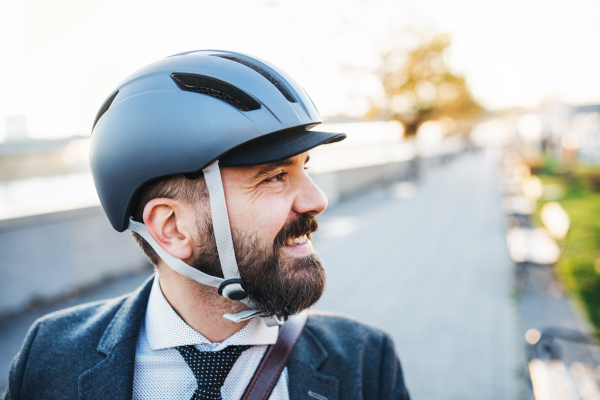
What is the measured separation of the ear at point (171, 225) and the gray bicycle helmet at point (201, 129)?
0.04 metres

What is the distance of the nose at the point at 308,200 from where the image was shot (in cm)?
161

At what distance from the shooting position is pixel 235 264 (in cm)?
→ 159

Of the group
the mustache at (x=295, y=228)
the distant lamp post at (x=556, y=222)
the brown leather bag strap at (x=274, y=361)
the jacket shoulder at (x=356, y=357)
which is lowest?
the distant lamp post at (x=556, y=222)

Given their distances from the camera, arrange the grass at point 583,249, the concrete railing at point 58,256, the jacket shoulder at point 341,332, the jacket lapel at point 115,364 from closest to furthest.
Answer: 1. the jacket lapel at point 115,364
2. the jacket shoulder at point 341,332
3. the concrete railing at point 58,256
4. the grass at point 583,249

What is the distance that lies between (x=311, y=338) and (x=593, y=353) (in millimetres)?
3720

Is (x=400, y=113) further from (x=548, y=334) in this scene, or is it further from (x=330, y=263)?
(x=548, y=334)

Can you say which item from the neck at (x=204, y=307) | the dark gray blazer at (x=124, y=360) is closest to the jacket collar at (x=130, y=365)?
the dark gray blazer at (x=124, y=360)

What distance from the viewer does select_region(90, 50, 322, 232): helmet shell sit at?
1584mm

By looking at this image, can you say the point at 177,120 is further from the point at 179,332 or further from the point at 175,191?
the point at 179,332

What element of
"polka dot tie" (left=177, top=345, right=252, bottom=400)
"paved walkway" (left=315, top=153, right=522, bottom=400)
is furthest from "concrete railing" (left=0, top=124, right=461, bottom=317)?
"polka dot tie" (left=177, top=345, right=252, bottom=400)

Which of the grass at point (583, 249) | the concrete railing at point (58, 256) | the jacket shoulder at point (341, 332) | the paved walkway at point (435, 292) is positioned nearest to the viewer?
the jacket shoulder at point (341, 332)

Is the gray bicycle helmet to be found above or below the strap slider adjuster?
above

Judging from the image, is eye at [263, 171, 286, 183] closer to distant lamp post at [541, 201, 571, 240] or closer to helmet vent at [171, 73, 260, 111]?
helmet vent at [171, 73, 260, 111]

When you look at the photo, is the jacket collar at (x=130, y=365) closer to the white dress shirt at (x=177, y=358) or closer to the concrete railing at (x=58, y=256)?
the white dress shirt at (x=177, y=358)
